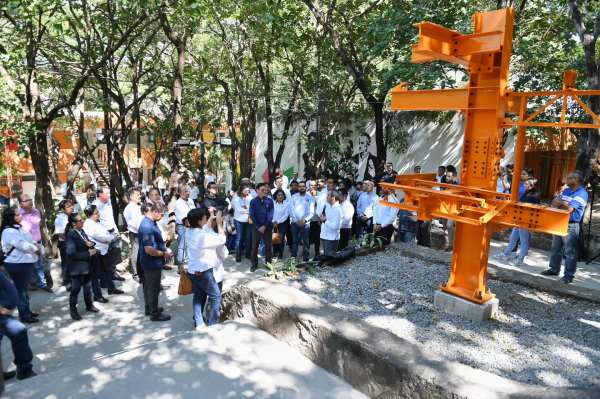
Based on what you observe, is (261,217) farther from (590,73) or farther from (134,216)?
(590,73)

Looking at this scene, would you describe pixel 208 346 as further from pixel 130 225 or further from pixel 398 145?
pixel 398 145

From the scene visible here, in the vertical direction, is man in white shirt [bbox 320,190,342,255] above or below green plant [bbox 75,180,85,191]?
above

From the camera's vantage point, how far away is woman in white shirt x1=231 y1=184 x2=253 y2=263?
374 inches

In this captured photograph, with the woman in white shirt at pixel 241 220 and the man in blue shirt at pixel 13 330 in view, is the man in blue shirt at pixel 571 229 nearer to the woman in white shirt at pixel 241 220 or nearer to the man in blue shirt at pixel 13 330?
the woman in white shirt at pixel 241 220

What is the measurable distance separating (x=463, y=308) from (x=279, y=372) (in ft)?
7.75

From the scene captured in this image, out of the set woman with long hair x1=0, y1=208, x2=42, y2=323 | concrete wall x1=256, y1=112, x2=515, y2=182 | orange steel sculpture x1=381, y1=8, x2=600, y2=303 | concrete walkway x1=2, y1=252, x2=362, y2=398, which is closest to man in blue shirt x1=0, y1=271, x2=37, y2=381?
concrete walkway x1=2, y1=252, x2=362, y2=398

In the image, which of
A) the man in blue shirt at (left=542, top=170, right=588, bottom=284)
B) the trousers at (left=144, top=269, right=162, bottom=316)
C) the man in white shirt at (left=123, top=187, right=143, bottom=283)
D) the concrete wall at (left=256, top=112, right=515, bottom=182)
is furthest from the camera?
the concrete wall at (left=256, top=112, right=515, bottom=182)

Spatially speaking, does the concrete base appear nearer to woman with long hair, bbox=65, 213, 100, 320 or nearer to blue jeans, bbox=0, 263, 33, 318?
woman with long hair, bbox=65, 213, 100, 320

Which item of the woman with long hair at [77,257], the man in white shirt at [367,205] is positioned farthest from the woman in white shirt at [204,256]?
the man in white shirt at [367,205]

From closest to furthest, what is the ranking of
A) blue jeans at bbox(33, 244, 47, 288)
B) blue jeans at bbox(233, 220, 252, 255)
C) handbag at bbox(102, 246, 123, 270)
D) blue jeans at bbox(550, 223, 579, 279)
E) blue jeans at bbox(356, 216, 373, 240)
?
blue jeans at bbox(550, 223, 579, 279) → handbag at bbox(102, 246, 123, 270) → blue jeans at bbox(33, 244, 47, 288) → blue jeans at bbox(233, 220, 252, 255) → blue jeans at bbox(356, 216, 373, 240)

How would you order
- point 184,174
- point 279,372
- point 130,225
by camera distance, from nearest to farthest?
point 279,372 < point 130,225 < point 184,174

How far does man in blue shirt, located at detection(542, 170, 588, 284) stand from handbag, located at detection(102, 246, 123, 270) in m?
6.67

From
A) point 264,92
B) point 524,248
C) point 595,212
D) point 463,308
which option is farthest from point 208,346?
point 264,92

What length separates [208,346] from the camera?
514 cm
